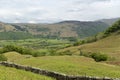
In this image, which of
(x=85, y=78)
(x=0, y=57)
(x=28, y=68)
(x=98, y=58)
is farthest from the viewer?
(x=98, y=58)

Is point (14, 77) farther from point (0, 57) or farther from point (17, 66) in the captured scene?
point (0, 57)

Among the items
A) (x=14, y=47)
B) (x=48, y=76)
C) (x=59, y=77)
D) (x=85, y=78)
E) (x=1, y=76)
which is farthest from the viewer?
(x=14, y=47)

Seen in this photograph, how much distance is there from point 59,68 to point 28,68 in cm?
1602

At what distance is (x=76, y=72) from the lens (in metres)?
43.8

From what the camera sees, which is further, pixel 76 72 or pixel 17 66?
pixel 76 72

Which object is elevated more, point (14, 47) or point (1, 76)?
point (1, 76)

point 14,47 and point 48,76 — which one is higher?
point 48,76

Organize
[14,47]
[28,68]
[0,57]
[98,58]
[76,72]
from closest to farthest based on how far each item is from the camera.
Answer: [28,68], [76,72], [0,57], [98,58], [14,47]

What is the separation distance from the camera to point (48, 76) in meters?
29.4

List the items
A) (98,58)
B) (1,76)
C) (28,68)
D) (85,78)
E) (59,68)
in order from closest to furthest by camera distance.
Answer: (1,76) → (85,78) → (28,68) → (59,68) → (98,58)

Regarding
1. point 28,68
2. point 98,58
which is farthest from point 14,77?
point 98,58

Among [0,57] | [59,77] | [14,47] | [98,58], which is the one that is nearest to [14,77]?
[59,77]

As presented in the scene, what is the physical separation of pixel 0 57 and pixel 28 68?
66.6m

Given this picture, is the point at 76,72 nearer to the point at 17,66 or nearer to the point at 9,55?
the point at 17,66
